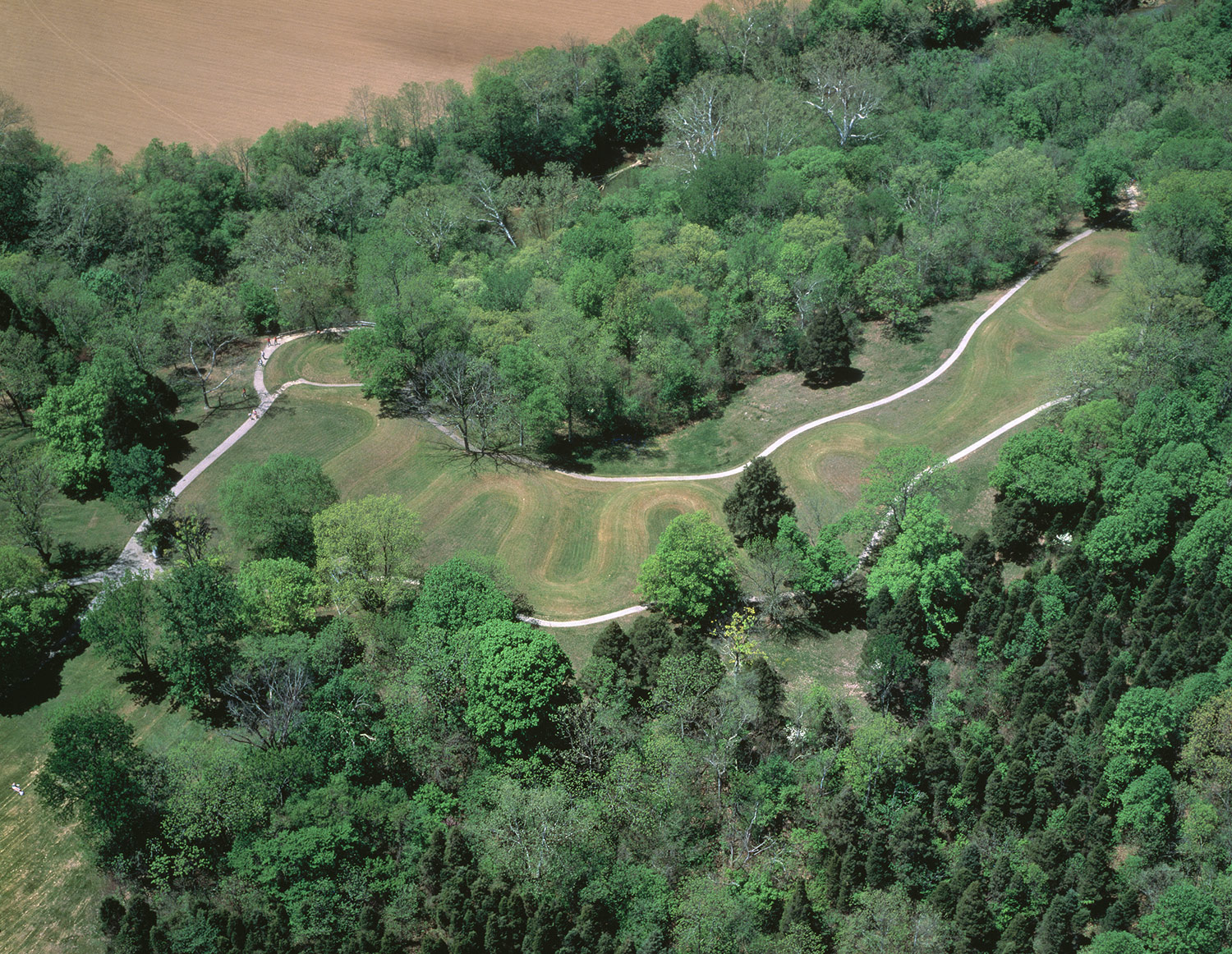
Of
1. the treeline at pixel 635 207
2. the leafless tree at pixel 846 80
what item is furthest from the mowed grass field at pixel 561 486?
the leafless tree at pixel 846 80

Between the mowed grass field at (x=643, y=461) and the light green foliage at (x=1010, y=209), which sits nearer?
the mowed grass field at (x=643, y=461)

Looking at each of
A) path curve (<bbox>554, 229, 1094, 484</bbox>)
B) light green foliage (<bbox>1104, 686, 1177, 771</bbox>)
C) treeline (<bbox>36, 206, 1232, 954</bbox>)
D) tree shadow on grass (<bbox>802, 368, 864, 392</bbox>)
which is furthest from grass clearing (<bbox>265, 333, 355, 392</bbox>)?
light green foliage (<bbox>1104, 686, 1177, 771</bbox>)

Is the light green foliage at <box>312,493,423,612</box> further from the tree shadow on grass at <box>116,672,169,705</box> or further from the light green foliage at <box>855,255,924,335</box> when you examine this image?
the light green foliage at <box>855,255,924,335</box>

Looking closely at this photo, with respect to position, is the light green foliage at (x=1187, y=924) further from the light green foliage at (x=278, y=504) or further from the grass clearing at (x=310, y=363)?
the grass clearing at (x=310, y=363)

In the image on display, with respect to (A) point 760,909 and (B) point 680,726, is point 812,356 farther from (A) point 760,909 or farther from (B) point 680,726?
(A) point 760,909

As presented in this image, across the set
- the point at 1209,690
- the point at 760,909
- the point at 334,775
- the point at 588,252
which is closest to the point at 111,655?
the point at 334,775

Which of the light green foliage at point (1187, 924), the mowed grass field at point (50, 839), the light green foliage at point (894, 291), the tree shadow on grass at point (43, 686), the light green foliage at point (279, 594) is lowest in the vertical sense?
the light green foliage at point (1187, 924)
